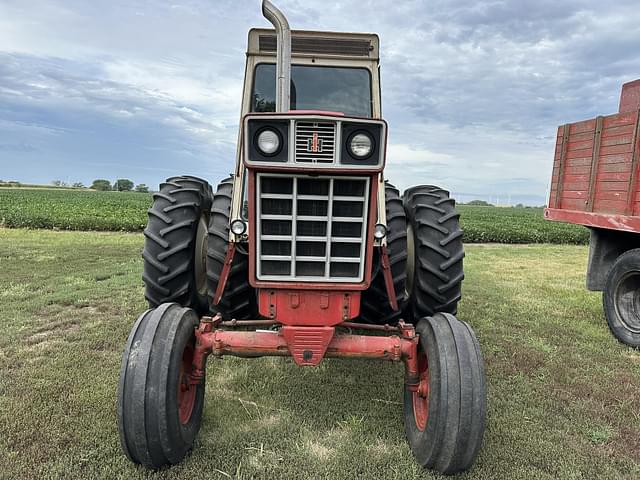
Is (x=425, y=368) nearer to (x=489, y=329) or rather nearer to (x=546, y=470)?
(x=546, y=470)

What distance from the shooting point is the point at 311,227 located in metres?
2.75

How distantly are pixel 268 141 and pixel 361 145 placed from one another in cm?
49

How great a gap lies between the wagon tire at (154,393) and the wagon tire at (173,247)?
3.55ft

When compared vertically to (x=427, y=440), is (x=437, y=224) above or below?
above

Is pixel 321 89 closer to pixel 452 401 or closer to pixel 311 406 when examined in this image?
pixel 311 406

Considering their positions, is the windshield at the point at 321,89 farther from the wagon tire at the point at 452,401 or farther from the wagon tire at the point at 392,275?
the wagon tire at the point at 452,401

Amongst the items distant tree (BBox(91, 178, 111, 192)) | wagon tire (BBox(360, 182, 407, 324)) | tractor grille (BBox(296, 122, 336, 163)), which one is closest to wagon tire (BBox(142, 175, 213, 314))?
wagon tire (BBox(360, 182, 407, 324))

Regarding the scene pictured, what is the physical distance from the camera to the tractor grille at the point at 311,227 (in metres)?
2.68

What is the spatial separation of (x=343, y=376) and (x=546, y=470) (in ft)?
5.36

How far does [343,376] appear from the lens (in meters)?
3.98

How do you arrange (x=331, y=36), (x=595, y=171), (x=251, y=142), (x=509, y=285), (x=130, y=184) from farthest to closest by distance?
(x=130, y=184) → (x=509, y=285) → (x=595, y=171) → (x=331, y=36) → (x=251, y=142)

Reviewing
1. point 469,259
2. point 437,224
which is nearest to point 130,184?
point 469,259

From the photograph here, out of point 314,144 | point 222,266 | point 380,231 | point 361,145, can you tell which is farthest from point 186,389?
point 361,145

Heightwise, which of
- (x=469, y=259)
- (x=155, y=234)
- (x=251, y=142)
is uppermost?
(x=251, y=142)
